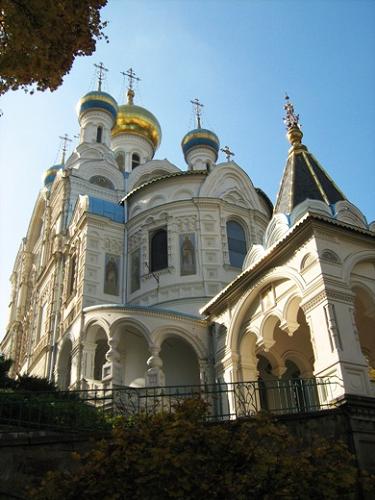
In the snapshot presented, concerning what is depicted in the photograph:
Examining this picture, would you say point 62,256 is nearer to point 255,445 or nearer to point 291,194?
point 291,194

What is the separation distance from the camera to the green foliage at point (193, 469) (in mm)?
6695

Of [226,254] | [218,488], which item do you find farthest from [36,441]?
[226,254]

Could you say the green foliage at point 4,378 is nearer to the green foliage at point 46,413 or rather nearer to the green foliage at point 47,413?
the green foliage at point 46,413

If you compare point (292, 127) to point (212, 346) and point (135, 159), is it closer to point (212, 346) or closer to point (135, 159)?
point (212, 346)

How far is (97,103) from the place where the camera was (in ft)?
106

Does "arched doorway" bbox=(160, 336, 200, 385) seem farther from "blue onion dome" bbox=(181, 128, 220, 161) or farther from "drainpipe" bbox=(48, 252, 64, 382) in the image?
"blue onion dome" bbox=(181, 128, 220, 161)

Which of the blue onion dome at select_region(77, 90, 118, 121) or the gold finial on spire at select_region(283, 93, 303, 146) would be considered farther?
the blue onion dome at select_region(77, 90, 118, 121)

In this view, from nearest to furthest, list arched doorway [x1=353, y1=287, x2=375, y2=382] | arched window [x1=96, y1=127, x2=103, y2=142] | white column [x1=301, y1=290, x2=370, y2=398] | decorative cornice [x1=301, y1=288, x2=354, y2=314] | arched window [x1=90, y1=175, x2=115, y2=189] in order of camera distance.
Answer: white column [x1=301, y1=290, x2=370, y2=398]
decorative cornice [x1=301, y1=288, x2=354, y2=314]
arched doorway [x1=353, y1=287, x2=375, y2=382]
arched window [x1=90, y1=175, x2=115, y2=189]
arched window [x1=96, y1=127, x2=103, y2=142]

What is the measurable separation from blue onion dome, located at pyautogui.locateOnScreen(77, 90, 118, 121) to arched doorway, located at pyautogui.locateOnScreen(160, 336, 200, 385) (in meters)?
17.3

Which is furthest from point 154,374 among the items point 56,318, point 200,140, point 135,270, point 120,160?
point 120,160

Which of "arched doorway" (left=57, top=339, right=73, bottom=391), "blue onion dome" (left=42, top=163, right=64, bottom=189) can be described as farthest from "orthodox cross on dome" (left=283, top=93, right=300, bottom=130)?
"blue onion dome" (left=42, top=163, right=64, bottom=189)

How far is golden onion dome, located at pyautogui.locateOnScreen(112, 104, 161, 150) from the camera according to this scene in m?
35.1

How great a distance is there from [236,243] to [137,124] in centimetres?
1537

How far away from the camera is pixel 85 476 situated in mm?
6957
